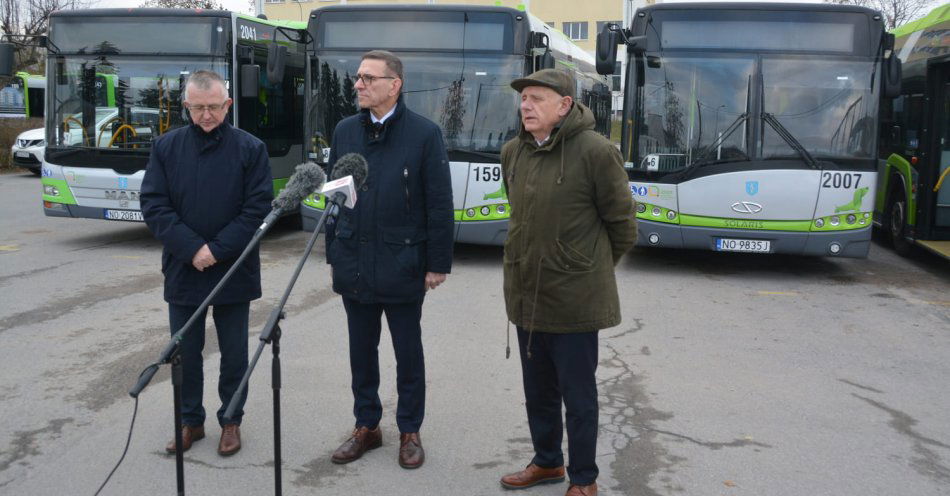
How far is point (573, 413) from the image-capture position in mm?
4012

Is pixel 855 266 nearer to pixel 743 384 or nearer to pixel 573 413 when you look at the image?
pixel 743 384

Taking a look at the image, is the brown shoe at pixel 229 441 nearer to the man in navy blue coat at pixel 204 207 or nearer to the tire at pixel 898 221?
the man in navy blue coat at pixel 204 207

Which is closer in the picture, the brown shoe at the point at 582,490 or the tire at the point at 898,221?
the brown shoe at the point at 582,490

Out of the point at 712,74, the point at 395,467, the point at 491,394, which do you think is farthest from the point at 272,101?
the point at 395,467

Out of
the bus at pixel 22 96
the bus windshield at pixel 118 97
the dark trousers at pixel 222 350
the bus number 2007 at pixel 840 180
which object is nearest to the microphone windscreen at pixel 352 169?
the dark trousers at pixel 222 350

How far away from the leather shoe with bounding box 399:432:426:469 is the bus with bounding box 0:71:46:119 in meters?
24.6

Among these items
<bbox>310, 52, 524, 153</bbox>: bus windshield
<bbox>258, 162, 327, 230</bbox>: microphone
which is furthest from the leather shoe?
<bbox>310, 52, 524, 153</bbox>: bus windshield

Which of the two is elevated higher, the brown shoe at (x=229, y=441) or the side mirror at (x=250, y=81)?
the side mirror at (x=250, y=81)

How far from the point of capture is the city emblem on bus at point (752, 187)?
1026cm

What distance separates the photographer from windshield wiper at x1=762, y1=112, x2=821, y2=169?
1019cm

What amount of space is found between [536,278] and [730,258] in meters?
8.88

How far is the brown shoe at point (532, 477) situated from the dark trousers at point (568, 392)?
12 centimetres

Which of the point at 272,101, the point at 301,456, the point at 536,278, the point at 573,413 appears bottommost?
the point at 301,456

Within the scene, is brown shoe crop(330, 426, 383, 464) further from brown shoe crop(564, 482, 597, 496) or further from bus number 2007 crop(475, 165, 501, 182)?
bus number 2007 crop(475, 165, 501, 182)
